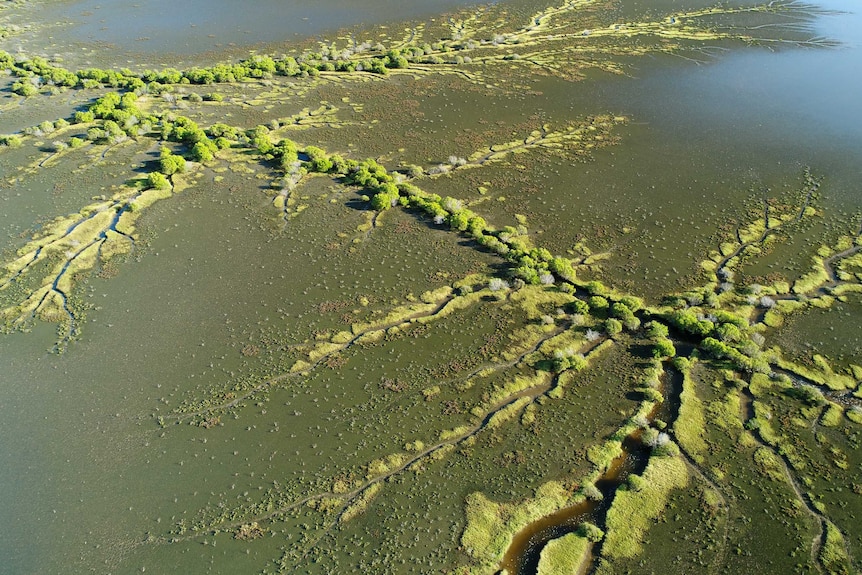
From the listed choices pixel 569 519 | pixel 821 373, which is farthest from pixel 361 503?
pixel 821 373

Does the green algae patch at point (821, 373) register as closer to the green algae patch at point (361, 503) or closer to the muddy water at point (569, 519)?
the muddy water at point (569, 519)

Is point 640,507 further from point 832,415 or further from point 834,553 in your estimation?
point 832,415

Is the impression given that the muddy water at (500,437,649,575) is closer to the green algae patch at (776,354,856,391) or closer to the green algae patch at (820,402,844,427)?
the green algae patch at (820,402,844,427)

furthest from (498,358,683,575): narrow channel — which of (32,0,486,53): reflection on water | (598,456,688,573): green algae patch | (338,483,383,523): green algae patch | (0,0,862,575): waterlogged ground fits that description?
(32,0,486,53): reflection on water

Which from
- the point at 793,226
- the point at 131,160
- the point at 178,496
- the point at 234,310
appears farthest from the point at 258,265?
the point at 793,226

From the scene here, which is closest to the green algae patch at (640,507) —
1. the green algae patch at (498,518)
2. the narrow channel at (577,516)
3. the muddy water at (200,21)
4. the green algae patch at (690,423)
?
the narrow channel at (577,516)

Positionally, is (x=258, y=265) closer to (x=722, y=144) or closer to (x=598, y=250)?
(x=598, y=250)
